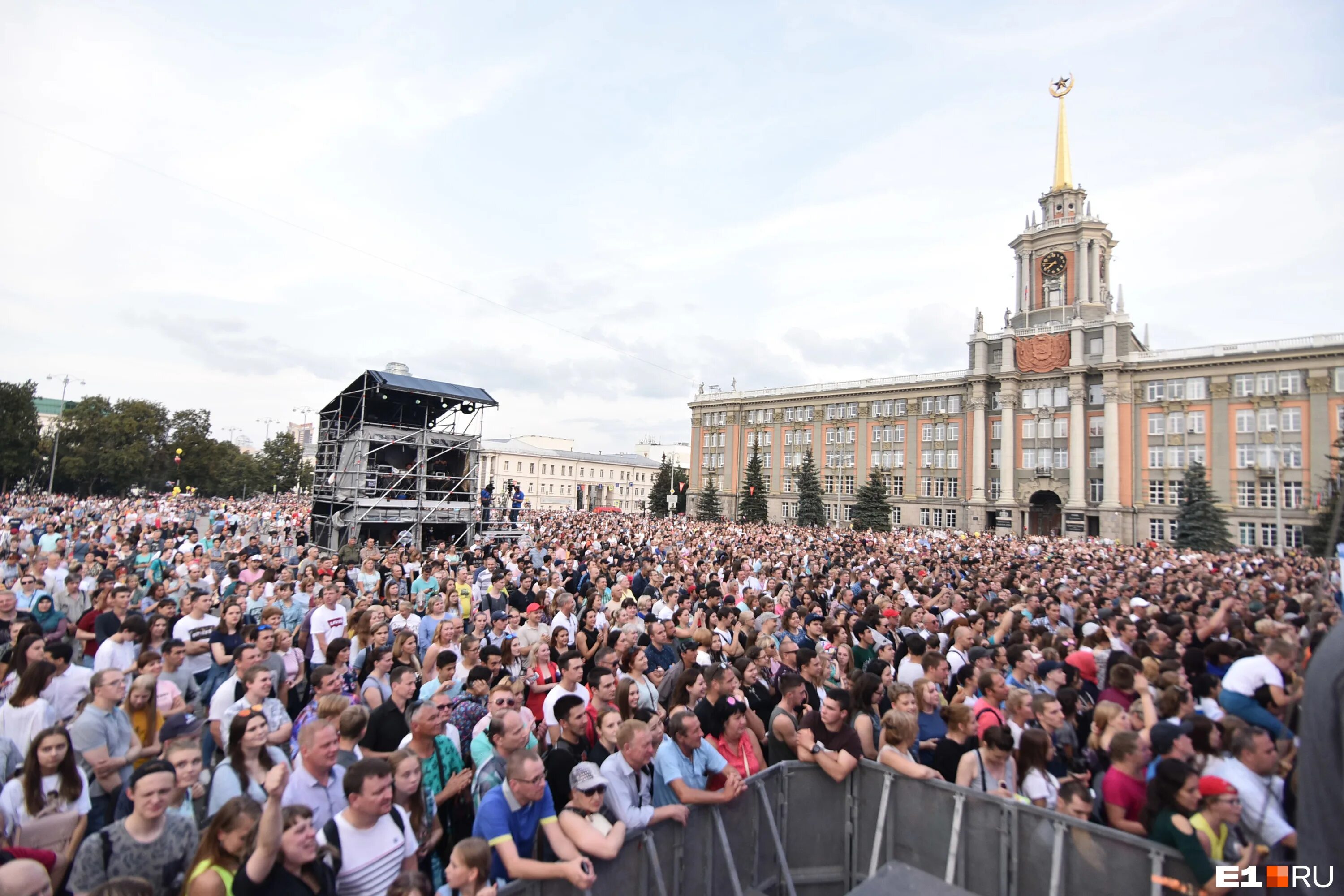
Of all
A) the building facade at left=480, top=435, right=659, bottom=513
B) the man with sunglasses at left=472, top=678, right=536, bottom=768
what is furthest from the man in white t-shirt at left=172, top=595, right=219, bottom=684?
the building facade at left=480, top=435, right=659, bottom=513

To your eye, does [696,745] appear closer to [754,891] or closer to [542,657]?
[754,891]

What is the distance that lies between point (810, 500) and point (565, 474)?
5264 centimetres

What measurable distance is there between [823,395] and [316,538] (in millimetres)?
52442

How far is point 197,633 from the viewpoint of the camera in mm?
6805

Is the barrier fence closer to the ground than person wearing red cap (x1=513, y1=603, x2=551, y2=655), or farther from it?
closer to the ground

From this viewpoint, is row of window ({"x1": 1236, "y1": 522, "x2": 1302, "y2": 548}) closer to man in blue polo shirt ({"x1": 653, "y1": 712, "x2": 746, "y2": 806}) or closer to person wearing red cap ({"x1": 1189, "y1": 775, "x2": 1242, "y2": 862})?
person wearing red cap ({"x1": 1189, "y1": 775, "x2": 1242, "y2": 862})

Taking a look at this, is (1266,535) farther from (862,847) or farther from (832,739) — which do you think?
(832,739)

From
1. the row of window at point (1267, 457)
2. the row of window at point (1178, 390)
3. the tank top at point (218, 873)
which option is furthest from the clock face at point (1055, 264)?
the tank top at point (218, 873)

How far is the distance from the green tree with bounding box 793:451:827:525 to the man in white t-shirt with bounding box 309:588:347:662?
5196 centimetres

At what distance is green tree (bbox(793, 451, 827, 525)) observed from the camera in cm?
5844

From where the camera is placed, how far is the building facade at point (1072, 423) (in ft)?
143

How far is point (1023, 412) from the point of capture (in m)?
54.1

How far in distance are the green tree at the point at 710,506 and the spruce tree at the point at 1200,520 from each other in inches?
1337

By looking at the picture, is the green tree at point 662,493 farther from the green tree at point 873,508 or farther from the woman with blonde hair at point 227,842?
the woman with blonde hair at point 227,842
